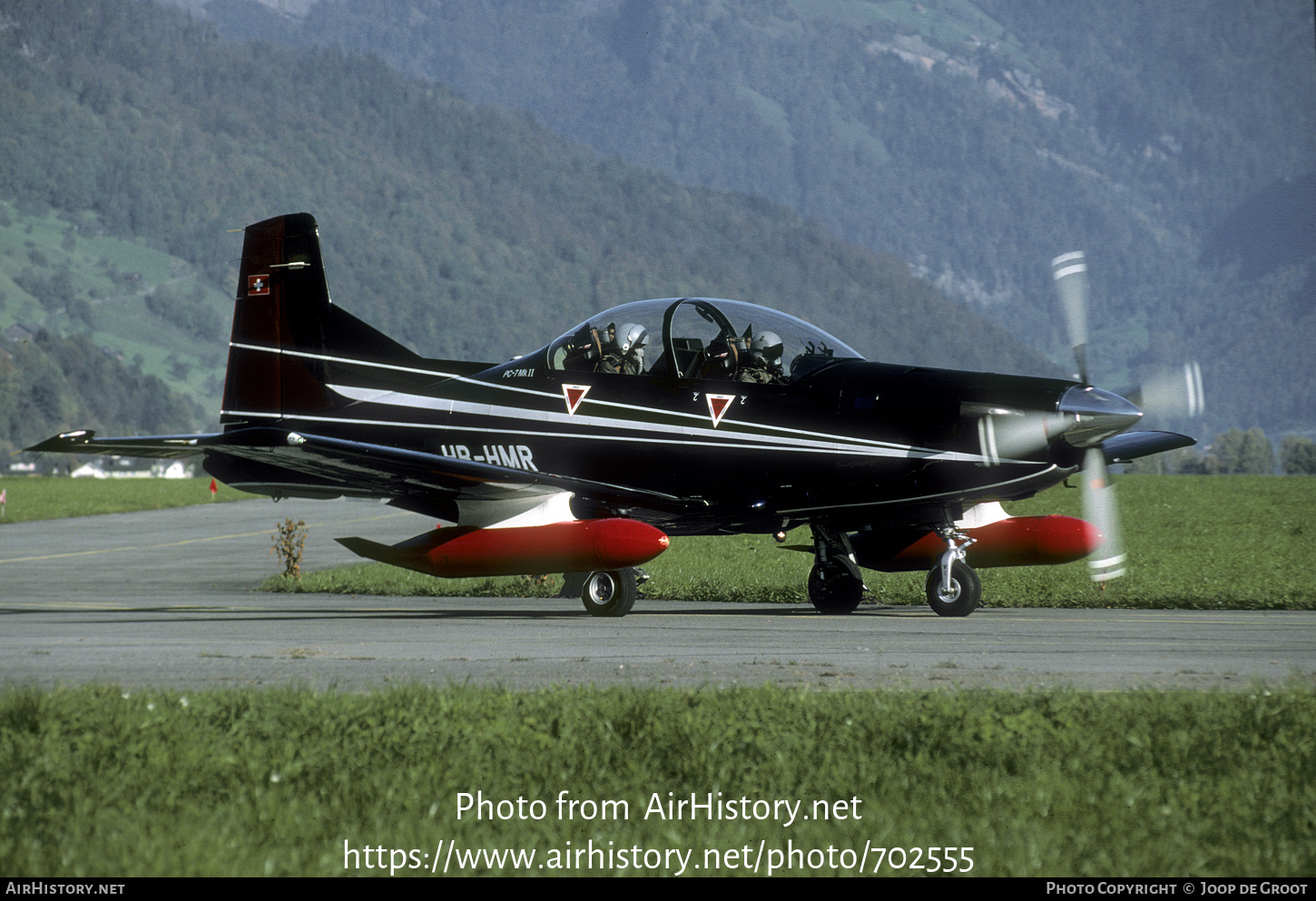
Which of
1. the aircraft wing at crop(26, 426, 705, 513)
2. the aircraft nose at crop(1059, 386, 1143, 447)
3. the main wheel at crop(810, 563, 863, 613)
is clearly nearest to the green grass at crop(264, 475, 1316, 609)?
the main wheel at crop(810, 563, 863, 613)

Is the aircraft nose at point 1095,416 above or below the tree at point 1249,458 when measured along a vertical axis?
below

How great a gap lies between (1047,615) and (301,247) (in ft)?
34.0

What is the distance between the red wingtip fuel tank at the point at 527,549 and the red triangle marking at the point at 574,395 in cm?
144

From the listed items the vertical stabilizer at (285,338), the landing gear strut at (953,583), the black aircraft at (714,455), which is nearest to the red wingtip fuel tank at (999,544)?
the black aircraft at (714,455)

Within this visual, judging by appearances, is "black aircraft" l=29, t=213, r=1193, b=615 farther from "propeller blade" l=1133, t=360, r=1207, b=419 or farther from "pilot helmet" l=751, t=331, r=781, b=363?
"propeller blade" l=1133, t=360, r=1207, b=419

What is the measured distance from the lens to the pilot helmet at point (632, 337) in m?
14.4

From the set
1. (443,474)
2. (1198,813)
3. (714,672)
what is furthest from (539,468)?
(1198,813)

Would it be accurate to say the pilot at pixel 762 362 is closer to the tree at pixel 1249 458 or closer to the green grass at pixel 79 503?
the green grass at pixel 79 503

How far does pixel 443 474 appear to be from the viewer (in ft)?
45.2

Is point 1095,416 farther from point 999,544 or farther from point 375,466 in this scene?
point 375,466

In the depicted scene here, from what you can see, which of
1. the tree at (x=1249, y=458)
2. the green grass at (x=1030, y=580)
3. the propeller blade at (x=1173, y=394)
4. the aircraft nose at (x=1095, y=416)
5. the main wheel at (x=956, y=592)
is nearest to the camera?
the aircraft nose at (x=1095, y=416)

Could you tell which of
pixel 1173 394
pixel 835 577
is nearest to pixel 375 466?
pixel 835 577

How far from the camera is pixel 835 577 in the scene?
575 inches

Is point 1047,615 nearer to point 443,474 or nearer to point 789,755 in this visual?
point 443,474
